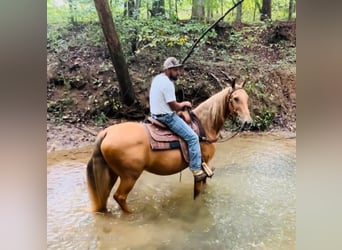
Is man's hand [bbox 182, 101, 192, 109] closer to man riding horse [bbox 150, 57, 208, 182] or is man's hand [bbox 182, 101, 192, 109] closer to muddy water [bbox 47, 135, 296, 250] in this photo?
man riding horse [bbox 150, 57, 208, 182]

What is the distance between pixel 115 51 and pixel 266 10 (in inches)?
30.8

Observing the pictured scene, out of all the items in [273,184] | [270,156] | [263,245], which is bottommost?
[263,245]

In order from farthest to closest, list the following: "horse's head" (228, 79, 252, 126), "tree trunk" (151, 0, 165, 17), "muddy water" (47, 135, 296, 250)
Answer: "horse's head" (228, 79, 252, 126)
"tree trunk" (151, 0, 165, 17)
"muddy water" (47, 135, 296, 250)

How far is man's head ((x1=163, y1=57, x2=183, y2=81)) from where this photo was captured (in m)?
1.99

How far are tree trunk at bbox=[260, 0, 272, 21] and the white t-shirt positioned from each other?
1.97 feet

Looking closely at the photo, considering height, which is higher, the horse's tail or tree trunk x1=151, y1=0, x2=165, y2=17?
tree trunk x1=151, y1=0, x2=165, y2=17

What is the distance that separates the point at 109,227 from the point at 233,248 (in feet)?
1.94

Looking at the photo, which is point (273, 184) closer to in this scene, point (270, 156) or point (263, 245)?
point (270, 156)

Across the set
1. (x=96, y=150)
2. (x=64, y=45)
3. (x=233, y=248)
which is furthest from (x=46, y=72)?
(x=233, y=248)

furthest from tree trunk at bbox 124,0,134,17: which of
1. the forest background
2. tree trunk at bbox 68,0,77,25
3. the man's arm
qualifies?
the man's arm

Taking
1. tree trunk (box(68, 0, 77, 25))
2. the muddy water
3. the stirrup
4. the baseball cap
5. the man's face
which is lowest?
the muddy water

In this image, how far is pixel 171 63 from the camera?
2.00m

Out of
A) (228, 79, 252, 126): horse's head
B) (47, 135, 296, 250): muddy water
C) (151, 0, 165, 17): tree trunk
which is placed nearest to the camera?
(47, 135, 296, 250): muddy water
